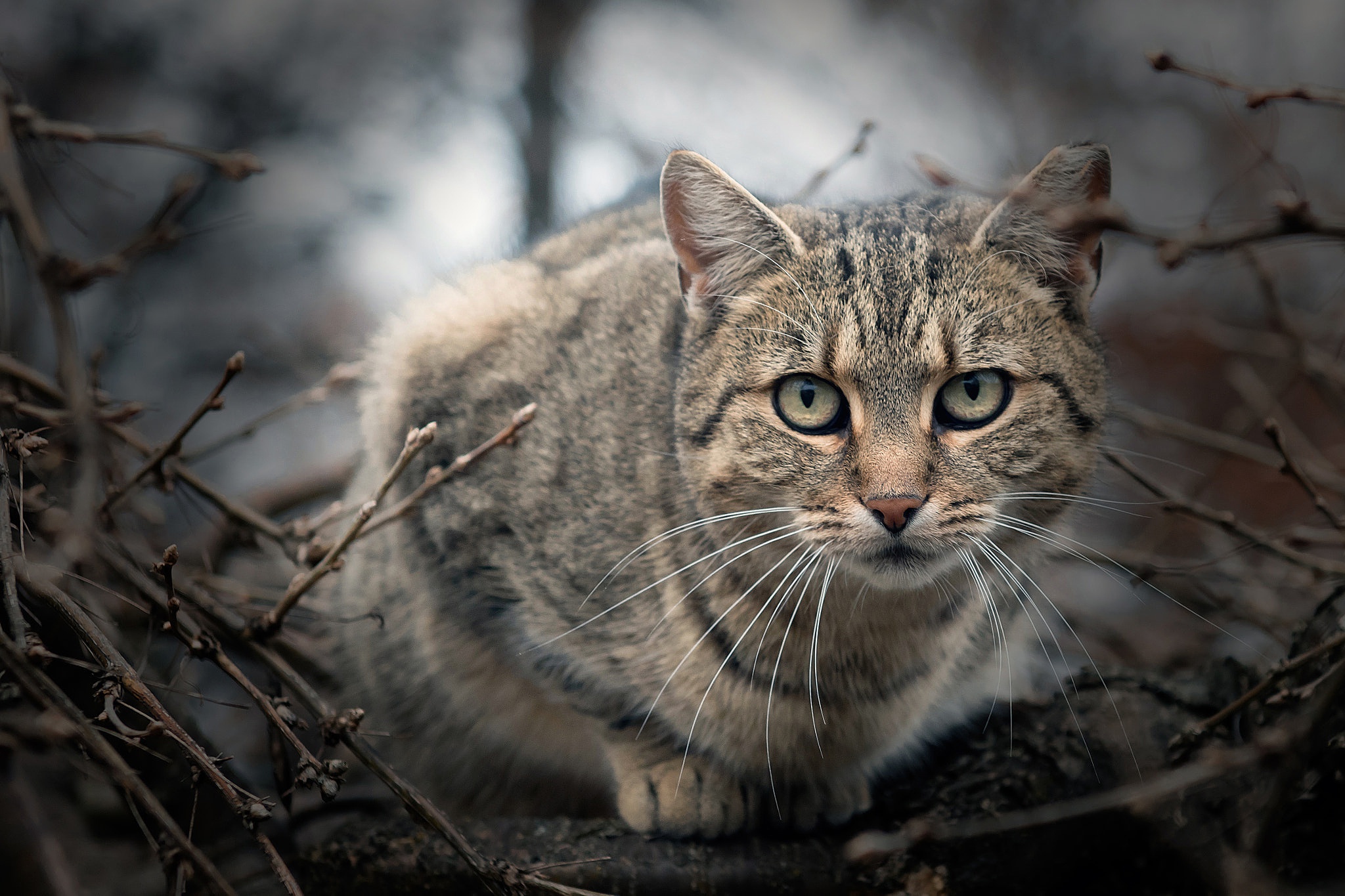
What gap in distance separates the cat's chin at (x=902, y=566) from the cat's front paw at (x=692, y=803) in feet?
2.17

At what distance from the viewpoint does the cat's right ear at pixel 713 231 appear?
1747 millimetres

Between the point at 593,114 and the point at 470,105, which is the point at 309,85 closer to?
the point at 470,105

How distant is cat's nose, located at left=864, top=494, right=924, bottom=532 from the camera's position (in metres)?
1.45

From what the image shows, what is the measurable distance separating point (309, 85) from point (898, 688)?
4126mm

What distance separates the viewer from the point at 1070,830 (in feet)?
5.52

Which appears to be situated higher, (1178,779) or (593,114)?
(593,114)

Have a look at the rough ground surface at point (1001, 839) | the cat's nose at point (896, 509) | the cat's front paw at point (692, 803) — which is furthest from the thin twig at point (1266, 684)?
the cat's front paw at point (692, 803)

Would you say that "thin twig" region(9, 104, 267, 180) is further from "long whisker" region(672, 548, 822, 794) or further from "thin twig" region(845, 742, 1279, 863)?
"thin twig" region(845, 742, 1279, 863)

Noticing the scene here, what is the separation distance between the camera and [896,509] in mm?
1449

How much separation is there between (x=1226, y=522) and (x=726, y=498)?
99 cm

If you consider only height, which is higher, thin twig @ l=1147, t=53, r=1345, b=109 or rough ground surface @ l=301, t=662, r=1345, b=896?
thin twig @ l=1147, t=53, r=1345, b=109

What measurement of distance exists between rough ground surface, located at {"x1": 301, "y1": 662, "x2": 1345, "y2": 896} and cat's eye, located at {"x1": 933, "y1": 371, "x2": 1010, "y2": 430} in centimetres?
73

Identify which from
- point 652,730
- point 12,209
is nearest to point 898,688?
point 652,730

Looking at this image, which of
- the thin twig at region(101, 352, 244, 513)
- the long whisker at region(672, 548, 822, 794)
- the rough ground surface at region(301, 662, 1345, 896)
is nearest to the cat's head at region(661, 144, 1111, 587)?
the long whisker at region(672, 548, 822, 794)
